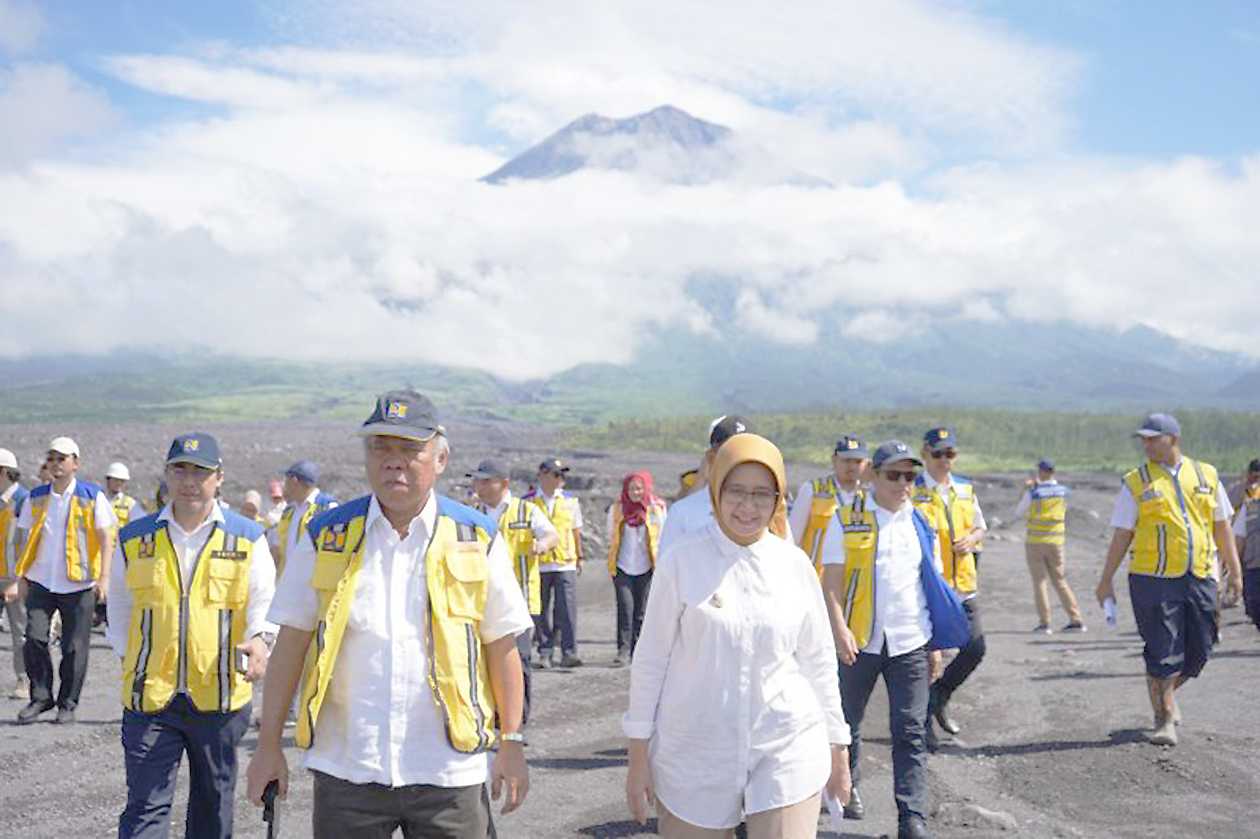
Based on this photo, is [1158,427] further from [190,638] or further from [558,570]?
[190,638]

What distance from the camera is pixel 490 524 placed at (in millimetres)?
3945

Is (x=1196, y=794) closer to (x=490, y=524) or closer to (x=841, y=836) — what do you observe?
(x=841, y=836)

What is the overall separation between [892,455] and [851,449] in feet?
5.67

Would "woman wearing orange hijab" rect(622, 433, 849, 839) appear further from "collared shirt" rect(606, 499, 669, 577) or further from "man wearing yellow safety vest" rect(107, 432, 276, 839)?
"collared shirt" rect(606, 499, 669, 577)

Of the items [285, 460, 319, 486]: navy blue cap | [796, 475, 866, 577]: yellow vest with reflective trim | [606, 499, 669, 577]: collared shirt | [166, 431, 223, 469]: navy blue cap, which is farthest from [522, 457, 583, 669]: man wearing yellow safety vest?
[166, 431, 223, 469]: navy blue cap

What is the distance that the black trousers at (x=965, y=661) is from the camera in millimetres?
8430

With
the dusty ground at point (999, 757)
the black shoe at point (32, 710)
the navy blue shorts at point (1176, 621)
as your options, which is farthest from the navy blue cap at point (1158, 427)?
the black shoe at point (32, 710)

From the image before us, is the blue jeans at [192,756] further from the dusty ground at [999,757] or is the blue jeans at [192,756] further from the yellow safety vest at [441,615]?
the dusty ground at [999,757]

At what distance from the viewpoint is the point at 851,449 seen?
8.20m

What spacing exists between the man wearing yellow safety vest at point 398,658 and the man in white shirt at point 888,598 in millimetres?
2865

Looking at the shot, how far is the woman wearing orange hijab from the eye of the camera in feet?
12.8

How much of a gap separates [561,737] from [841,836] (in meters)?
3.17

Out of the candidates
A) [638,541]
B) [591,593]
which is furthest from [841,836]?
[591,593]

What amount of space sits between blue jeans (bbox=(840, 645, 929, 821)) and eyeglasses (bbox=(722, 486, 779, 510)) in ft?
8.29
